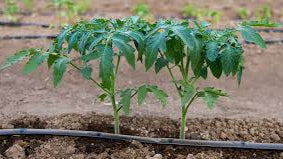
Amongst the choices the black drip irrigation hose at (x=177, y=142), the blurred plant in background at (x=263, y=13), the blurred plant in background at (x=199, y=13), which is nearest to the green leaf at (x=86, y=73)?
the black drip irrigation hose at (x=177, y=142)

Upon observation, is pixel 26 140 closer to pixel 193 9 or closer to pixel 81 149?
pixel 81 149

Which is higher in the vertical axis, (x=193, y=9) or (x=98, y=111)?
(x=193, y=9)

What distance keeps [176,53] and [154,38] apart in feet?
0.69

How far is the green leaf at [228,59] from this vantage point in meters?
2.59

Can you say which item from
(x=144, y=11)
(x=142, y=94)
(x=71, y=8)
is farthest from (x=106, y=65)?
(x=144, y=11)

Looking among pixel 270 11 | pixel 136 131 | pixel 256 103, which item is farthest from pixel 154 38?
pixel 270 11

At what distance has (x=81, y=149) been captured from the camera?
2.99m

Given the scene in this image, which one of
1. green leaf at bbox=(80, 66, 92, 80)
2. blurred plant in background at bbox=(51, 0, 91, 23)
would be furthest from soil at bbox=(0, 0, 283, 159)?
green leaf at bbox=(80, 66, 92, 80)

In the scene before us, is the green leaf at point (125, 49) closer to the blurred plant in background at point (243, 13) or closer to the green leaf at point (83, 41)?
the green leaf at point (83, 41)

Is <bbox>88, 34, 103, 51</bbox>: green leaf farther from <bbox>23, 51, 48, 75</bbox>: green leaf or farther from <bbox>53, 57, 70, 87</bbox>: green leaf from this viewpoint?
<bbox>23, 51, 48, 75</bbox>: green leaf

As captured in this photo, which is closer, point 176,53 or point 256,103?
point 176,53

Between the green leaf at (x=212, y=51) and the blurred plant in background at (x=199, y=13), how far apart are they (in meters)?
2.43

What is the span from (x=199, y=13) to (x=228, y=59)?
110 inches

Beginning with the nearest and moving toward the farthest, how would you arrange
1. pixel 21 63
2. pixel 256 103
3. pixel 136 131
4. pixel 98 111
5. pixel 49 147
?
pixel 49 147 < pixel 136 131 < pixel 98 111 < pixel 256 103 < pixel 21 63
